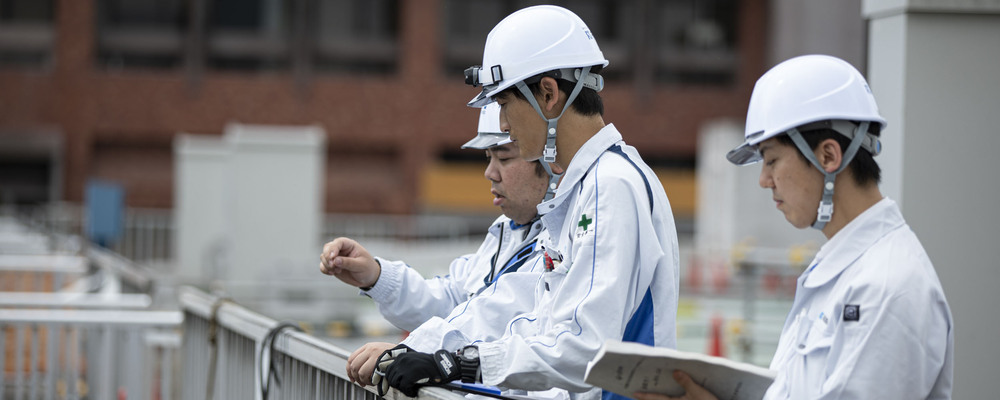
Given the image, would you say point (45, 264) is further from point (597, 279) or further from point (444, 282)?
point (597, 279)

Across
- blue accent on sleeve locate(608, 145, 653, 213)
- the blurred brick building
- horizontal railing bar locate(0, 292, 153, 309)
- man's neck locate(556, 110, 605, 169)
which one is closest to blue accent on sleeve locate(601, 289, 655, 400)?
blue accent on sleeve locate(608, 145, 653, 213)

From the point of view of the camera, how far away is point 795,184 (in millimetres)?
2406

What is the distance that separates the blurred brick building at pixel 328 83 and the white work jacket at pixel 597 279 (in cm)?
2960

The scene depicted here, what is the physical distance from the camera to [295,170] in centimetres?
1414

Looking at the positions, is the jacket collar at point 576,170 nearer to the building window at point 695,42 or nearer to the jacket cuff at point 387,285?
the jacket cuff at point 387,285

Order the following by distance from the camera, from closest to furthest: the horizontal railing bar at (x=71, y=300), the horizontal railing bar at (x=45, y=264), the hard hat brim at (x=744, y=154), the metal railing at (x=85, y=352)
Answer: the hard hat brim at (x=744, y=154) → the metal railing at (x=85, y=352) → the horizontal railing bar at (x=71, y=300) → the horizontal railing bar at (x=45, y=264)

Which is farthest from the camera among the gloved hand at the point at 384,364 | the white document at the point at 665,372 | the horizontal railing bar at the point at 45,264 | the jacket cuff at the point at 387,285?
→ the horizontal railing bar at the point at 45,264

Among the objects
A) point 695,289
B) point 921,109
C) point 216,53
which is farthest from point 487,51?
point 216,53

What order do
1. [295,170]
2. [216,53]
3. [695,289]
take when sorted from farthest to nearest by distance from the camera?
[216,53]
[695,289]
[295,170]

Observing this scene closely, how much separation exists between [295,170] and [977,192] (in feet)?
36.6

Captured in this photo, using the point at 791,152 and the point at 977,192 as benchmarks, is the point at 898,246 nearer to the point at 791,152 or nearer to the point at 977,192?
the point at 791,152

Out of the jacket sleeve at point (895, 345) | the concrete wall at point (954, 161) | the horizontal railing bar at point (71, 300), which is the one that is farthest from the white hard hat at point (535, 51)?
the horizontal railing bar at point (71, 300)

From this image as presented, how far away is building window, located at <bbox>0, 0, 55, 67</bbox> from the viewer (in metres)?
32.8

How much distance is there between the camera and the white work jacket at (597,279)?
2521 mm
